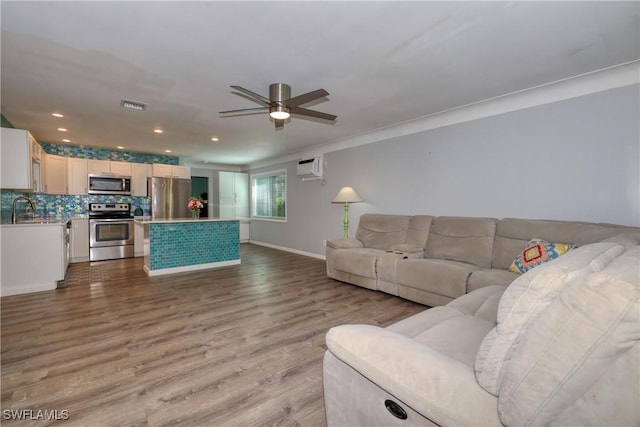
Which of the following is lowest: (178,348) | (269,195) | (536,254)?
(178,348)

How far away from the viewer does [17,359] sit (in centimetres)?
214

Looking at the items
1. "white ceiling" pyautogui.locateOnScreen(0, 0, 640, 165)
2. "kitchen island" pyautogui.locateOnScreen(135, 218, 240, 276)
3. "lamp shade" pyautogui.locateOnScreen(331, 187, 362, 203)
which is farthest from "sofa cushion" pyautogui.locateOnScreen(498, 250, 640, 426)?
"kitchen island" pyautogui.locateOnScreen(135, 218, 240, 276)

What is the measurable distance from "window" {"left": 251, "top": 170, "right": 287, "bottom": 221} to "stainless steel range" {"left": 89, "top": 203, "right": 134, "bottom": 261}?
320cm

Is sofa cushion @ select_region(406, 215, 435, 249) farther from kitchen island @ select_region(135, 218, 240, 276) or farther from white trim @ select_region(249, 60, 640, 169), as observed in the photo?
kitchen island @ select_region(135, 218, 240, 276)

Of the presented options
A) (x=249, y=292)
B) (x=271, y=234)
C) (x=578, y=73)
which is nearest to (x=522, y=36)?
(x=578, y=73)

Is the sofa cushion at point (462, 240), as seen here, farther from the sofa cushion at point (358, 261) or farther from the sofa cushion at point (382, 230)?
the sofa cushion at point (358, 261)

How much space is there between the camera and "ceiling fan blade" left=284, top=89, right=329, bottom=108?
2.43 m

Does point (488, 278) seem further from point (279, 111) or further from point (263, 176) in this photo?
point (263, 176)

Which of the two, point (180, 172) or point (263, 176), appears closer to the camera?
point (180, 172)

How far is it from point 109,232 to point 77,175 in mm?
1314

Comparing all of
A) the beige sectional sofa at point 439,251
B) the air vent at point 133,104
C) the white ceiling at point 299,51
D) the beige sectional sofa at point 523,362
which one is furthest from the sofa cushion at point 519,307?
the air vent at point 133,104

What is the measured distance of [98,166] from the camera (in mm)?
5969

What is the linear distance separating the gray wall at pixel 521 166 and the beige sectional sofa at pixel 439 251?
28cm

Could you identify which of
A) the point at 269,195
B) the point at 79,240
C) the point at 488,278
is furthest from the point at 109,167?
the point at 488,278
